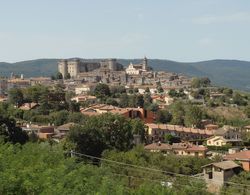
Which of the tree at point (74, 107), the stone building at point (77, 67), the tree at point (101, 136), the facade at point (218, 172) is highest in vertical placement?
the stone building at point (77, 67)

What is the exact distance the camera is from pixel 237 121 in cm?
5128

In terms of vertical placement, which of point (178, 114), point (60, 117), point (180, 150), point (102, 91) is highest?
point (102, 91)

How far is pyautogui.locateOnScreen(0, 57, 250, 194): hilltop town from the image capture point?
75.4ft

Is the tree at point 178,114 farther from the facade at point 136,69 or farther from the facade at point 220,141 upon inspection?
the facade at point 136,69

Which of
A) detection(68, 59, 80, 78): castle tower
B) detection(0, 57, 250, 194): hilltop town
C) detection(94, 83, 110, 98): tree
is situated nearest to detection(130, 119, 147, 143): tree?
detection(0, 57, 250, 194): hilltop town

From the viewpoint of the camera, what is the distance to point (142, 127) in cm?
3441

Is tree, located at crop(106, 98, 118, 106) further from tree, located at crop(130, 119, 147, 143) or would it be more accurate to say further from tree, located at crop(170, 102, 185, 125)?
tree, located at crop(130, 119, 147, 143)

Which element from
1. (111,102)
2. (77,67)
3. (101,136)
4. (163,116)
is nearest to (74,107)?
(163,116)

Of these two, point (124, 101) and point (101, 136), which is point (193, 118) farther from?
point (101, 136)

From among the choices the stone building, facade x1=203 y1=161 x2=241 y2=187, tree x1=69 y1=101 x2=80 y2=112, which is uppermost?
the stone building

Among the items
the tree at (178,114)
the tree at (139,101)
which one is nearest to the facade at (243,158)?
the tree at (178,114)

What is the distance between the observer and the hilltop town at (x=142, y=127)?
22969 mm

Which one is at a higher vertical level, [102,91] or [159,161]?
[102,91]

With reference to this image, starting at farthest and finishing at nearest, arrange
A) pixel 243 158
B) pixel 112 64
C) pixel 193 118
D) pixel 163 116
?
1. pixel 112 64
2. pixel 163 116
3. pixel 193 118
4. pixel 243 158
